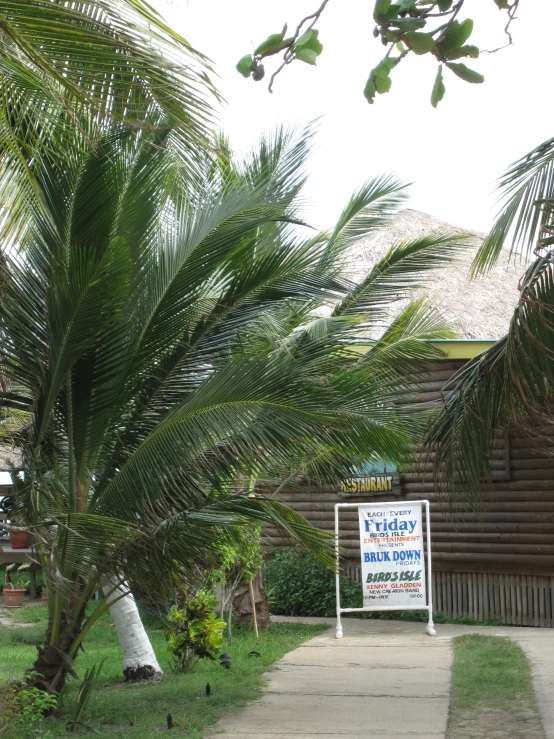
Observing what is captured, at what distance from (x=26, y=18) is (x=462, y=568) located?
10565 millimetres

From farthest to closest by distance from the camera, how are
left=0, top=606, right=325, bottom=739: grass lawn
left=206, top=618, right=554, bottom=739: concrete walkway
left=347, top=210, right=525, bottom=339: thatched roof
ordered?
1. left=347, top=210, right=525, bottom=339: thatched roof
2. left=0, top=606, right=325, bottom=739: grass lawn
3. left=206, top=618, right=554, bottom=739: concrete walkway

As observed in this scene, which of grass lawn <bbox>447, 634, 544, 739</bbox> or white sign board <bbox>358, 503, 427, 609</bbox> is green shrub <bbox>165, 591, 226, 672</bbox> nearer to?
grass lawn <bbox>447, 634, 544, 739</bbox>

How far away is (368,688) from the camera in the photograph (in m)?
7.84

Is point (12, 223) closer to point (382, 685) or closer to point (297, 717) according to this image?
point (297, 717)

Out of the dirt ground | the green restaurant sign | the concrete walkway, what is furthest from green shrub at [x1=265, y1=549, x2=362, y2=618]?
the dirt ground

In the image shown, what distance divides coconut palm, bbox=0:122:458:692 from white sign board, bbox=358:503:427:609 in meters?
4.16

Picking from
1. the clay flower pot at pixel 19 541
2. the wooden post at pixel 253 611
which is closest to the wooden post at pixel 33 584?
the clay flower pot at pixel 19 541

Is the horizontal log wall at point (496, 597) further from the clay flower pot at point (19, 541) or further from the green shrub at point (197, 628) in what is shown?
the clay flower pot at point (19, 541)

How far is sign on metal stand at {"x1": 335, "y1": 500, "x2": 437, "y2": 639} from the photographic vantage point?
36.8 feet

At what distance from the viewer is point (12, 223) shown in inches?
250

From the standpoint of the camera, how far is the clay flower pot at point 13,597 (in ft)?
51.5

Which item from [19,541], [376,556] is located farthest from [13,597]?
[376,556]

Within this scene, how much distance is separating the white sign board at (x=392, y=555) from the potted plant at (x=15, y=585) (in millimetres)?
7466

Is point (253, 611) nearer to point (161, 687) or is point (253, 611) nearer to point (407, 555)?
point (407, 555)
